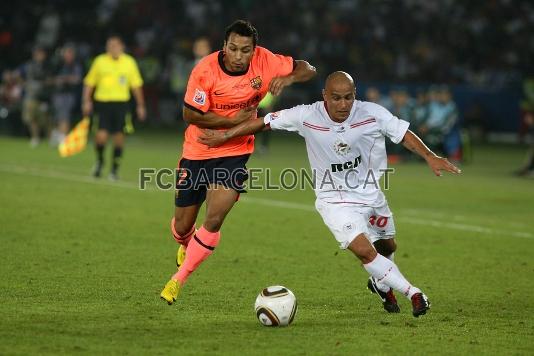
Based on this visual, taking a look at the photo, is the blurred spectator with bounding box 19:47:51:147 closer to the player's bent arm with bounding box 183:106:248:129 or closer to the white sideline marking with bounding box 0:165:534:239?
the white sideline marking with bounding box 0:165:534:239

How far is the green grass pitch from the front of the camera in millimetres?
6922

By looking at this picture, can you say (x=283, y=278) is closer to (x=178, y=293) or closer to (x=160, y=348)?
(x=178, y=293)

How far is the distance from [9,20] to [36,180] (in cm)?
1857

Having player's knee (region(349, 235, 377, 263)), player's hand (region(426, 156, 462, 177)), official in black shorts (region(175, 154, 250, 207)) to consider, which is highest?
player's hand (region(426, 156, 462, 177))

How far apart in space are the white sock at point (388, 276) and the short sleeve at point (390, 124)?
0.91 metres

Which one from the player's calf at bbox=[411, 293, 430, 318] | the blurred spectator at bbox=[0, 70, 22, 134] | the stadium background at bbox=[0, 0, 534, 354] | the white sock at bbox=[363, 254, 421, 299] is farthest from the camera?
the blurred spectator at bbox=[0, 70, 22, 134]

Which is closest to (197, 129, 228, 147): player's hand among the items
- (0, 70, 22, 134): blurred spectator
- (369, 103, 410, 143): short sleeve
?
(369, 103, 410, 143): short sleeve

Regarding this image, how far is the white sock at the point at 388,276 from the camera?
7.64 metres

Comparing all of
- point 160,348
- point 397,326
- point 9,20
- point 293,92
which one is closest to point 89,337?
point 160,348

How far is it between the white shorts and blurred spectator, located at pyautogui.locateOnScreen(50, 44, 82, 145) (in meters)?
18.6

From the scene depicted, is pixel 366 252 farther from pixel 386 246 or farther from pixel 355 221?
pixel 386 246

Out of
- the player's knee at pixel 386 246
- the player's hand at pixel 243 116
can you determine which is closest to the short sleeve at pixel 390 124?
the player's knee at pixel 386 246

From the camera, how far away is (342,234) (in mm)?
7727

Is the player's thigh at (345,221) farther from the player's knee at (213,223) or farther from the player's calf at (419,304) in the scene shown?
the player's knee at (213,223)
